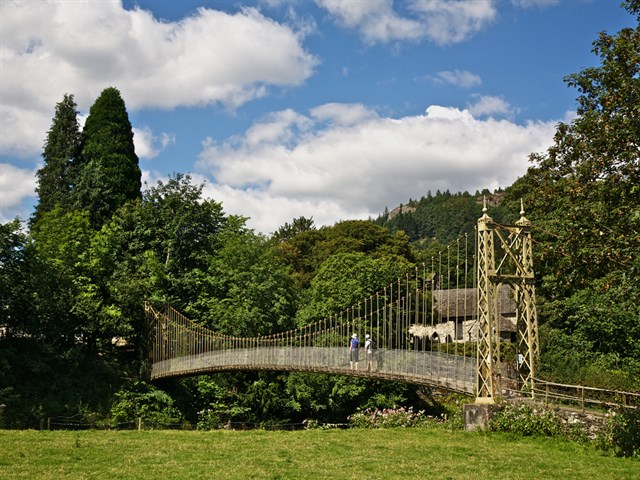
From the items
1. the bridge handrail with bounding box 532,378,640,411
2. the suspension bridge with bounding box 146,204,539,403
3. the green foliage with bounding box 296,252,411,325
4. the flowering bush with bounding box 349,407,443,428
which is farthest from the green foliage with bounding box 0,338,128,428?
the bridge handrail with bounding box 532,378,640,411

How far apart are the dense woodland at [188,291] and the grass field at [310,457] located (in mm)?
4938

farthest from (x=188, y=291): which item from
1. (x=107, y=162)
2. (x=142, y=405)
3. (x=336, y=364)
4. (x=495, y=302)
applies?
(x=495, y=302)

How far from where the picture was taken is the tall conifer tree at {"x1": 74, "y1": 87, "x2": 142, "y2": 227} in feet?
127

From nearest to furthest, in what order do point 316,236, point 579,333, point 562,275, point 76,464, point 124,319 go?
point 76,464 < point 562,275 < point 579,333 < point 124,319 < point 316,236

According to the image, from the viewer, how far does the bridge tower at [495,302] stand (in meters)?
14.7

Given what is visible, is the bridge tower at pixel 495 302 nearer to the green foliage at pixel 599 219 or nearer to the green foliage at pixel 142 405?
the green foliage at pixel 599 219

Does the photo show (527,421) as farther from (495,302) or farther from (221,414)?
(221,414)

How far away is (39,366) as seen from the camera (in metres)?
27.2

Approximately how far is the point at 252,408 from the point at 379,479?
19.4m

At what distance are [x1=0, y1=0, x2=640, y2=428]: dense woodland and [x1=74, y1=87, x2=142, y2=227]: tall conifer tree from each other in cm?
10

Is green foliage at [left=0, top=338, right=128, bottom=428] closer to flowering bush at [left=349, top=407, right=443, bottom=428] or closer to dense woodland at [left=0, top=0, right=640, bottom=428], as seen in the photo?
dense woodland at [left=0, top=0, right=640, bottom=428]

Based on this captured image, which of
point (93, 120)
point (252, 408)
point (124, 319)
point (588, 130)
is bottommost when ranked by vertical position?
point (252, 408)

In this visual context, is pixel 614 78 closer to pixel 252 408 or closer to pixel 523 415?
pixel 523 415

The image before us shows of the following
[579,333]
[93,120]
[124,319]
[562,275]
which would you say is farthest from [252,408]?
[93,120]
